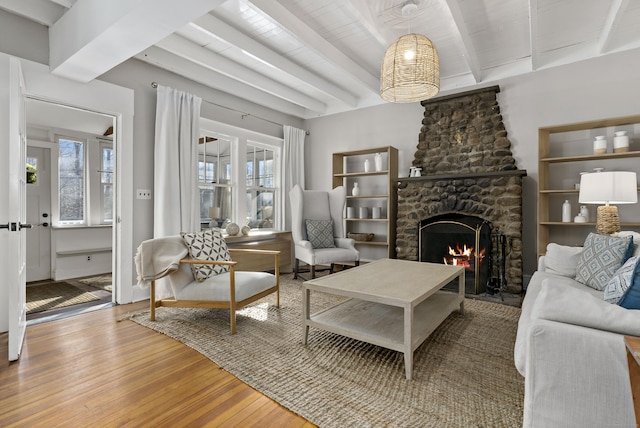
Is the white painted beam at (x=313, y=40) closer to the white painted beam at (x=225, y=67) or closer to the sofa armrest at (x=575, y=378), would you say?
the white painted beam at (x=225, y=67)

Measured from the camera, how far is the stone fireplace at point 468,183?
12.4ft

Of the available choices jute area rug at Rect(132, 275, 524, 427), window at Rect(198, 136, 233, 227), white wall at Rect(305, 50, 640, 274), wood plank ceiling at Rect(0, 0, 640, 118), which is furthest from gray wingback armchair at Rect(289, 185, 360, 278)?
wood plank ceiling at Rect(0, 0, 640, 118)

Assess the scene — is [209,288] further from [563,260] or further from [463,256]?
[463,256]

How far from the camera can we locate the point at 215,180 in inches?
177

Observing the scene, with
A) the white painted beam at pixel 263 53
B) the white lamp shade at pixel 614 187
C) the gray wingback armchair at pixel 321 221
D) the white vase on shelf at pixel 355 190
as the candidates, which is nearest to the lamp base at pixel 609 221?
the white lamp shade at pixel 614 187

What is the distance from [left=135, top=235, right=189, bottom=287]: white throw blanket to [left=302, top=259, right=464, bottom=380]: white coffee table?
117cm

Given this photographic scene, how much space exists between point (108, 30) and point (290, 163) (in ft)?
11.2

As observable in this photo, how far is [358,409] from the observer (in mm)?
1601

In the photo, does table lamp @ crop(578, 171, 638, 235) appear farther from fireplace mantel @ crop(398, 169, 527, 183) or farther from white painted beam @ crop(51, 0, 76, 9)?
white painted beam @ crop(51, 0, 76, 9)

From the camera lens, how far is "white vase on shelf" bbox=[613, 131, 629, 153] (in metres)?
3.22

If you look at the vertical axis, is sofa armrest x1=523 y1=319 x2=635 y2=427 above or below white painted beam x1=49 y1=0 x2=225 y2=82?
below

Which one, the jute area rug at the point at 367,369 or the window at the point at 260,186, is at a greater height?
the window at the point at 260,186

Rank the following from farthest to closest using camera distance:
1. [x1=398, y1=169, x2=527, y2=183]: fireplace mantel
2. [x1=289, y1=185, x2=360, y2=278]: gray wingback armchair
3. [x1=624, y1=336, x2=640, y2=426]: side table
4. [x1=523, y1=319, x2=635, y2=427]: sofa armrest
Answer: [x1=289, y1=185, x2=360, y2=278]: gray wingback armchair → [x1=398, y1=169, x2=527, y2=183]: fireplace mantel → [x1=523, y1=319, x2=635, y2=427]: sofa armrest → [x1=624, y1=336, x2=640, y2=426]: side table

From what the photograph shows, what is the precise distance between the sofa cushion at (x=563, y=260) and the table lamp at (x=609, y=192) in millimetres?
486
